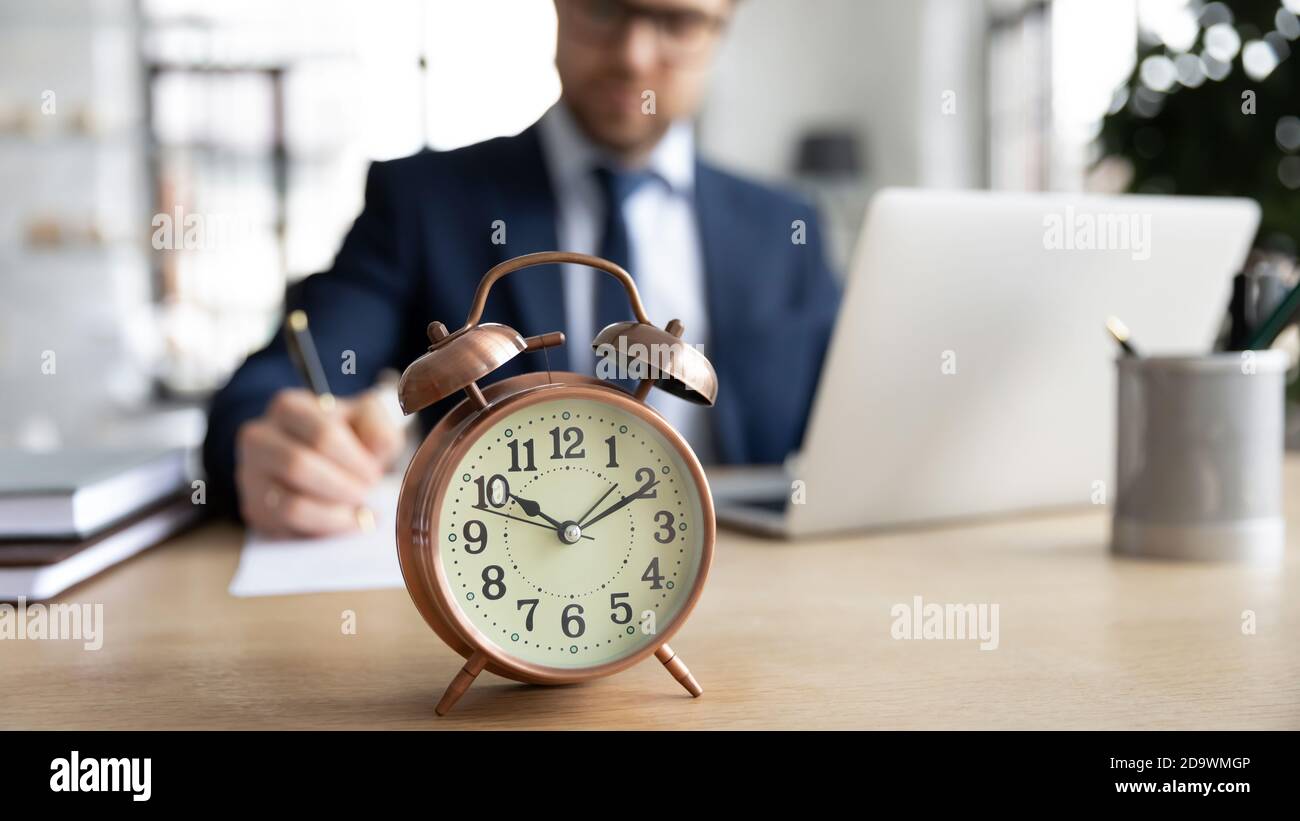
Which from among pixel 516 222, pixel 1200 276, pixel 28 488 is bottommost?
pixel 28 488

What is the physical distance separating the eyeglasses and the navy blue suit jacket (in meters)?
0.26

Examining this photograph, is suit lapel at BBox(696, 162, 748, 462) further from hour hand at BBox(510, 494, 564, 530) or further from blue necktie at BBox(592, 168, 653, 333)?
hour hand at BBox(510, 494, 564, 530)

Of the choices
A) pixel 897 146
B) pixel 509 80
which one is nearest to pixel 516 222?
pixel 509 80

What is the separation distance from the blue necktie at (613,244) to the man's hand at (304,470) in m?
0.72

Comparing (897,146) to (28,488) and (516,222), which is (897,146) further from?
(28,488)

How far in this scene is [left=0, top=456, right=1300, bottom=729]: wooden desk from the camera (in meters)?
0.59

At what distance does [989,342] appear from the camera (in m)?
1.09

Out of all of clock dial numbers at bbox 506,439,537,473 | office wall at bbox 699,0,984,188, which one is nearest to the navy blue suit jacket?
clock dial numbers at bbox 506,439,537,473

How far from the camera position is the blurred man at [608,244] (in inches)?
70.1

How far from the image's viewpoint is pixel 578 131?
1991mm

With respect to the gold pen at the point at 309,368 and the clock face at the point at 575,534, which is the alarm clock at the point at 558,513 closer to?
the clock face at the point at 575,534

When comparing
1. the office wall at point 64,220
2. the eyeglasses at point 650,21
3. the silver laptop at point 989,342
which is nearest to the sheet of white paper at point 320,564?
the silver laptop at point 989,342

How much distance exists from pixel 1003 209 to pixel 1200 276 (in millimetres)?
323

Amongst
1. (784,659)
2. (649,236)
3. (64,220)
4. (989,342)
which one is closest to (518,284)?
(649,236)
